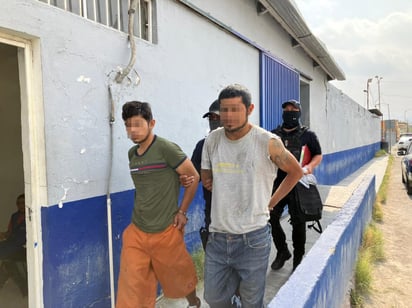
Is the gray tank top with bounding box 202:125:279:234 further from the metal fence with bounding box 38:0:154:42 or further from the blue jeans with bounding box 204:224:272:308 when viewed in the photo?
the metal fence with bounding box 38:0:154:42

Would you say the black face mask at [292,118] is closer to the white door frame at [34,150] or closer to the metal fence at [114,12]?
the metal fence at [114,12]

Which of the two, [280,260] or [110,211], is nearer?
[110,211]

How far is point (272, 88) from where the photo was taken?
656cm

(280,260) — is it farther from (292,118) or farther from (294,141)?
(292,118)

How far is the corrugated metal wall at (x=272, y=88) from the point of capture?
20.0 feet

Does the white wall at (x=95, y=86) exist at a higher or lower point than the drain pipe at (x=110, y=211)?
higher

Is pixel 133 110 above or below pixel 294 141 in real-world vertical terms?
above

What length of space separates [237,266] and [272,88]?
4745mm

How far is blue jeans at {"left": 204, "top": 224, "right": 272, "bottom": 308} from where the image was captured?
2283 mm

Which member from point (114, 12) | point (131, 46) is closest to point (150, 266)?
point (131, 46)

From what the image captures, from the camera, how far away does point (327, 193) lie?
820 cm

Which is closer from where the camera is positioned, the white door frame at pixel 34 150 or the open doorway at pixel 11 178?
the white door frame at pixel 34 150

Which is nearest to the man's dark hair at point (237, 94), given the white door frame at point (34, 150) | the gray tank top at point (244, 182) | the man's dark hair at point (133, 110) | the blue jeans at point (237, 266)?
the gray tank top at point (244, 182)

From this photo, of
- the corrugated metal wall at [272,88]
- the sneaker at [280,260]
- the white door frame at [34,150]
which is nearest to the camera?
the white door frame at [34,150]
